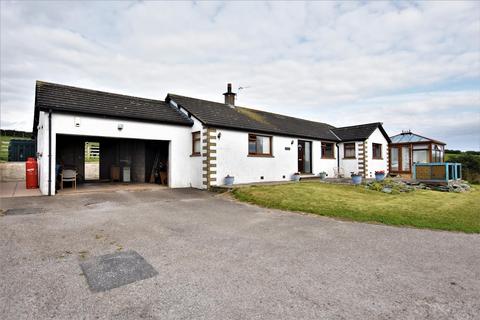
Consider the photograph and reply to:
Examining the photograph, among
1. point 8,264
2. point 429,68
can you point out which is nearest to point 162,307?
point 8,264

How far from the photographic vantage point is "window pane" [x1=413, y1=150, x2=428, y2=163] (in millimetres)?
20319

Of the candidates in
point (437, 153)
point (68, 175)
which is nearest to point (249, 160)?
point (68, 175)

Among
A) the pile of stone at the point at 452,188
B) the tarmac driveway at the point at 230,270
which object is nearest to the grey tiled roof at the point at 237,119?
the pile of stone at the point at 452,188

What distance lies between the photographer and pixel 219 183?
542 inches

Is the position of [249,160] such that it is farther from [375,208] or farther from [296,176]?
[375,208]

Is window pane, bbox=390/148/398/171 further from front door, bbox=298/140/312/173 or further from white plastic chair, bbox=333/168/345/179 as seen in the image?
front door, bbox=298/140/312/173

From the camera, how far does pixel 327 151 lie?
2111 centimetres

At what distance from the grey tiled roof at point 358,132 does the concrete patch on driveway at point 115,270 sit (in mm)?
19849

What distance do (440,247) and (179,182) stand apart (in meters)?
11.9

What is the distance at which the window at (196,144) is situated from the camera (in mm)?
14312

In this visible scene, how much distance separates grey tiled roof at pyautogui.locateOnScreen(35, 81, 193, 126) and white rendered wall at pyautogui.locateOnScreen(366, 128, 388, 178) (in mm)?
14482

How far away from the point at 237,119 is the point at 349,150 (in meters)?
10.9

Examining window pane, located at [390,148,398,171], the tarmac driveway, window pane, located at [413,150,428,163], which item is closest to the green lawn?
the tarmac driveway

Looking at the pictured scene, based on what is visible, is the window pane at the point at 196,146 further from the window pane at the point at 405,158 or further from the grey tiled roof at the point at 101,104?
the window pane at the point at 405,158
